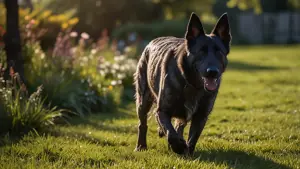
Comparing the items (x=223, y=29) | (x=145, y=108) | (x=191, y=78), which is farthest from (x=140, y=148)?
(x=223, y=29)

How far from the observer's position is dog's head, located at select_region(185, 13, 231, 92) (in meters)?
5.37

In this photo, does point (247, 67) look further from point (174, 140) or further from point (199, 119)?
point (174, 140)

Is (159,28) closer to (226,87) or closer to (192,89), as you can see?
(226,87)

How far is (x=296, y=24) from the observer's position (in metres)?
39.8

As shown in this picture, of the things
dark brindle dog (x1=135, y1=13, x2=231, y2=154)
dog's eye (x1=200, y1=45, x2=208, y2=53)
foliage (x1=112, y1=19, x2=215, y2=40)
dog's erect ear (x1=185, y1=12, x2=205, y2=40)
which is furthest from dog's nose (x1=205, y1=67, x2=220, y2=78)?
foliage (x1=112, y1=19, x2=215, y2=40)

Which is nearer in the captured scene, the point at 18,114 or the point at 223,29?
the point at 223,29

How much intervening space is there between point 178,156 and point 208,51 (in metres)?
1.17

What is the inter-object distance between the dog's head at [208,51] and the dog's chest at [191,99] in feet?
0.50

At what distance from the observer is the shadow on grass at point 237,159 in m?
5.40

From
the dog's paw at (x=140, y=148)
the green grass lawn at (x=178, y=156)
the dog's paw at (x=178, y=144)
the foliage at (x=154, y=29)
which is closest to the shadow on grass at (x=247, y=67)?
the foliage at (x=154, y=29)

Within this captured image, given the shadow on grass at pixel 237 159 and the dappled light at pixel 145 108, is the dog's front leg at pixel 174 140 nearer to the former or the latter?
the dappled light at pixel 145 108

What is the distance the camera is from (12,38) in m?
8.60

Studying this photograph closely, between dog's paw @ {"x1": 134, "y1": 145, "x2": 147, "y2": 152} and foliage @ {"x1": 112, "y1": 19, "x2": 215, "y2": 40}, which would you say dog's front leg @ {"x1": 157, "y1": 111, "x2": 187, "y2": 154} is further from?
foliage @ {"x1": 112, "y1": 19, "x2": 215, "y2": 40}

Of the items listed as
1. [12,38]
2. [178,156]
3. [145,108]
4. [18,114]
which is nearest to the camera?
[178,156]
